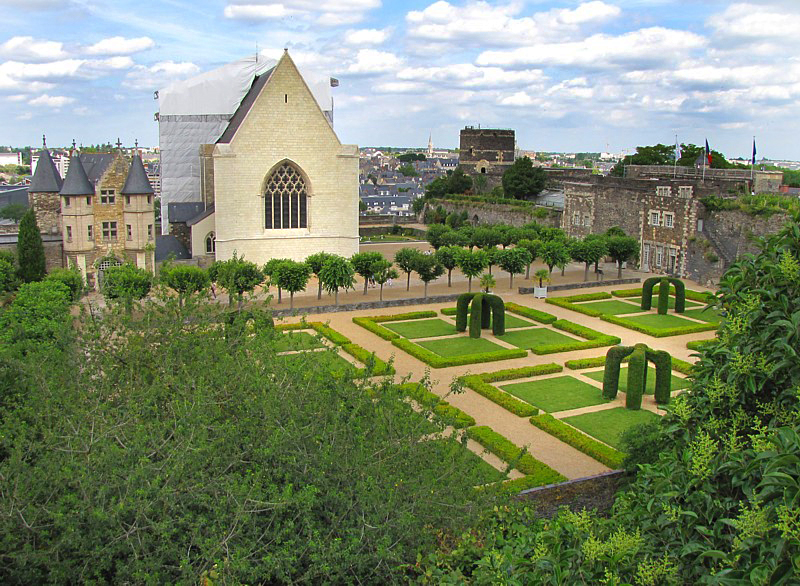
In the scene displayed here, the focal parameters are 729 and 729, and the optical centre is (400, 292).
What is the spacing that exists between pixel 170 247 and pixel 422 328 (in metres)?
16.6

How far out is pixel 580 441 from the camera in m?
17.5

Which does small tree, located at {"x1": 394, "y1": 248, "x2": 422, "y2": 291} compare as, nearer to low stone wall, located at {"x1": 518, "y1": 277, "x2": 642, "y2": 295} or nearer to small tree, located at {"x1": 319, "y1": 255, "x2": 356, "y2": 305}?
small tree, located at {"x1": 319, "y1": 255, "x2": 356, "y2": 305}

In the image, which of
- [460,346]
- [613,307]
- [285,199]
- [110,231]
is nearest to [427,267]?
[460,346]

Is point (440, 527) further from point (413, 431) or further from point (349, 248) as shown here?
point (349, 248)

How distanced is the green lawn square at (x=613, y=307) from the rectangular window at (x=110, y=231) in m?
21.8

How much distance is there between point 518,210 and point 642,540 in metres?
52.1

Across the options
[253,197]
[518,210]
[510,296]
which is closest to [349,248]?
[253,197]

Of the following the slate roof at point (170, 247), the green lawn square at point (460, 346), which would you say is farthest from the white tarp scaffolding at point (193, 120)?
the green lawn square at point (460, 346)

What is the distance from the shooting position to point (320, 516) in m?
9.27

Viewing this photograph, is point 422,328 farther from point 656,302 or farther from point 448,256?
point 656,302

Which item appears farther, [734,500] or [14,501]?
[14,501]

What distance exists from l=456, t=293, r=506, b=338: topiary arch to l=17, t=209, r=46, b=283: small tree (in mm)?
17957

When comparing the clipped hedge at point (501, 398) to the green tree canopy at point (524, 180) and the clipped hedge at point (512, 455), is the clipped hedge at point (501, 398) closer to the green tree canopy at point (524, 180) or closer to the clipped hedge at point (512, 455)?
the clipped hedge at point (512, 455)

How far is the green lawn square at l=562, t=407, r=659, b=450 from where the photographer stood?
18.3 m
